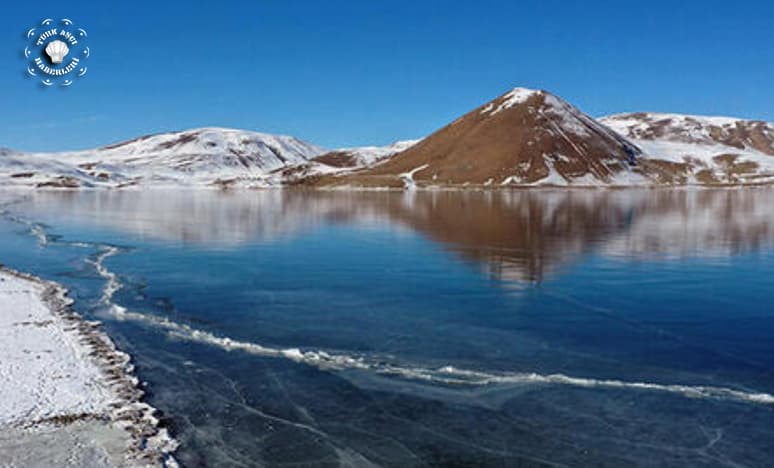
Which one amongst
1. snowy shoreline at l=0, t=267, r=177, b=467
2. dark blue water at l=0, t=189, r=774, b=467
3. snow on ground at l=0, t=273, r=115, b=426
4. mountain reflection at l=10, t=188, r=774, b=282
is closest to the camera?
snowy shoreline at l=0, t=267, r=177, b=467

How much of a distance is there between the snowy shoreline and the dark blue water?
0.76m

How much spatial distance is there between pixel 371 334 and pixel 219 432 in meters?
9.62

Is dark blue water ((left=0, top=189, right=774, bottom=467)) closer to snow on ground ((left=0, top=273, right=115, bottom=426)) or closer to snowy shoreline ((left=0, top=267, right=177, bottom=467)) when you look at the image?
snowy shoreline ((left=0, top=267, right=177, bottom=467))

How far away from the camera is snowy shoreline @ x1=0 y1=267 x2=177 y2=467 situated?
1367cm

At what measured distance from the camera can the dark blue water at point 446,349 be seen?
14.9 m

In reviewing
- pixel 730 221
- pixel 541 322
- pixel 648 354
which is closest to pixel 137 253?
pixel 541 322

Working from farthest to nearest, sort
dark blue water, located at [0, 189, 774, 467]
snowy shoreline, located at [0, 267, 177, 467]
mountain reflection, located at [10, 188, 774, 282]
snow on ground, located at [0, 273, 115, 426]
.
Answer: mountain reflection, located at [10, 188, 774, 282], snow on ground, located at [0, 273, 115, 426], dark blue water, located at [0, 189, 774, 467], snowy shoreline, located at [0, 267, 177, 467]

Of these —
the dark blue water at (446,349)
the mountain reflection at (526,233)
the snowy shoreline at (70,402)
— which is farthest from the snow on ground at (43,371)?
the mountain reflection at (526,233)

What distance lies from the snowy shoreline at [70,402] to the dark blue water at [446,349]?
2.50 feet

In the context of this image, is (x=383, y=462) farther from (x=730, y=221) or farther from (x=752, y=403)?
(x=730, y=221)

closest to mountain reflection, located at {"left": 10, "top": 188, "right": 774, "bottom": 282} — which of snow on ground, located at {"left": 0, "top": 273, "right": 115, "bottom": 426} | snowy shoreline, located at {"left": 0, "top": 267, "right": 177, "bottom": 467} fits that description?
snowy shoreline, located at {"left": 0, "top": 267, "right": 177, "bottom": 467}

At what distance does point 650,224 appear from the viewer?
72125mm

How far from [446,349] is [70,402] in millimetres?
11553

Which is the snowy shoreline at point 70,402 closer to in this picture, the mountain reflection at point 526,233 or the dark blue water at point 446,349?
the dark blue water at point 446,349
